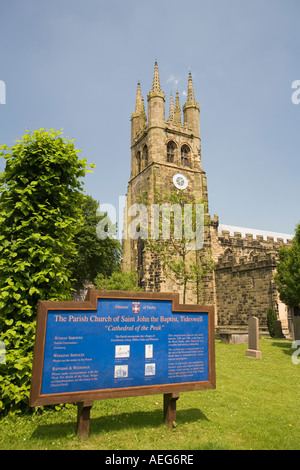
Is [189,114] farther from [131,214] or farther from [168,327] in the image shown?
[168,327]

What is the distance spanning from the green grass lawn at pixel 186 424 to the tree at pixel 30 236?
865 millimetres

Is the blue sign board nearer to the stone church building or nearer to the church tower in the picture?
the stone church building

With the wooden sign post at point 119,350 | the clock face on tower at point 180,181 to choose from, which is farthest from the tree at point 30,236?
the clock face on tower at point 180,181

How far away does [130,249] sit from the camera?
33.1 meters

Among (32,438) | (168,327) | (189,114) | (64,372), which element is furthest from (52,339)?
(189,114)

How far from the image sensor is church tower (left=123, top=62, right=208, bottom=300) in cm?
2980

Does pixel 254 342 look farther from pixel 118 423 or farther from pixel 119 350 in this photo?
pixel 119 350

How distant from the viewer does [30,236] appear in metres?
6.06

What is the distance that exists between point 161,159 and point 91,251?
11.4 m

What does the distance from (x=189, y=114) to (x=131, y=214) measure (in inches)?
491

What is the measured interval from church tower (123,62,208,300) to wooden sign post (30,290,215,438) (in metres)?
21.5

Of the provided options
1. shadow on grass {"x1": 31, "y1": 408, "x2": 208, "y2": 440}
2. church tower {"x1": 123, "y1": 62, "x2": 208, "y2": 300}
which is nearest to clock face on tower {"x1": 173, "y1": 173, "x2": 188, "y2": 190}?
church tower {"x1": 123, "y1": 62, "x2": 208, "y2": 300}

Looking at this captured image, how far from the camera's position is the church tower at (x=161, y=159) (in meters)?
29.8

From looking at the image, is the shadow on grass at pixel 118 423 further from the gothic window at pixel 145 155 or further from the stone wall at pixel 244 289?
the gothic window at pixel 145 155
